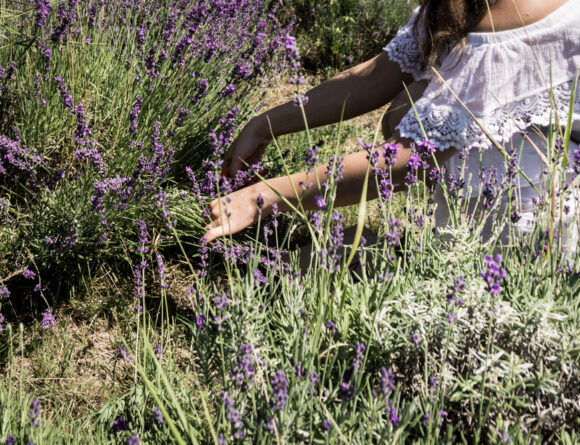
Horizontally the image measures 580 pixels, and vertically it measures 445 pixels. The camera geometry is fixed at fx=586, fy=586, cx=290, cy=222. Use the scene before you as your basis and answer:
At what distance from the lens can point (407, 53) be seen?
2338 mm

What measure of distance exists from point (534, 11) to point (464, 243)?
867mm

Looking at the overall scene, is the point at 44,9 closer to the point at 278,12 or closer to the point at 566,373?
the point at 566,373

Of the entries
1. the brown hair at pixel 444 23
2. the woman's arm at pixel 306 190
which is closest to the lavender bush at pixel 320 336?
the woman's arm at pixel 306 190

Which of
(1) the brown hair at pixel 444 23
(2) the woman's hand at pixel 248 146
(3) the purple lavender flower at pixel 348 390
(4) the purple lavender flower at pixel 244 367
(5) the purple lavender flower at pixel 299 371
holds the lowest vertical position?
(3) the purple lavender flower at pixel 348 390

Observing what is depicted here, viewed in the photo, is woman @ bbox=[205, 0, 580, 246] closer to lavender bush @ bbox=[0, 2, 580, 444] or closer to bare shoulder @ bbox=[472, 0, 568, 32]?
bare shoulder @ bbox=[472, 0, 568, 32]

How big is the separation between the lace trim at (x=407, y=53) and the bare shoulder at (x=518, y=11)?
1.36 ft

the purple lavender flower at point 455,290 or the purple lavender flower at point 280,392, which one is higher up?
the purple lavender flower at point 455,290

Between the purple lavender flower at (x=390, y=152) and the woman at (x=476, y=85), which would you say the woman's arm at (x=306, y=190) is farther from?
the purple lavender flower at (x=390, y=152)

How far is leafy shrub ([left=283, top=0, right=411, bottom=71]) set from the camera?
4684mm

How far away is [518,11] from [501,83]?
230mm

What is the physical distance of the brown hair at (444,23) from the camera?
194 cm

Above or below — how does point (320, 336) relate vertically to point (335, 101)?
below

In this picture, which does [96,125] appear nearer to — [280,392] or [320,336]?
[320,336]

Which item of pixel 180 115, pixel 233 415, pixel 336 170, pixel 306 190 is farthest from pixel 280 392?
pixel 180 115
